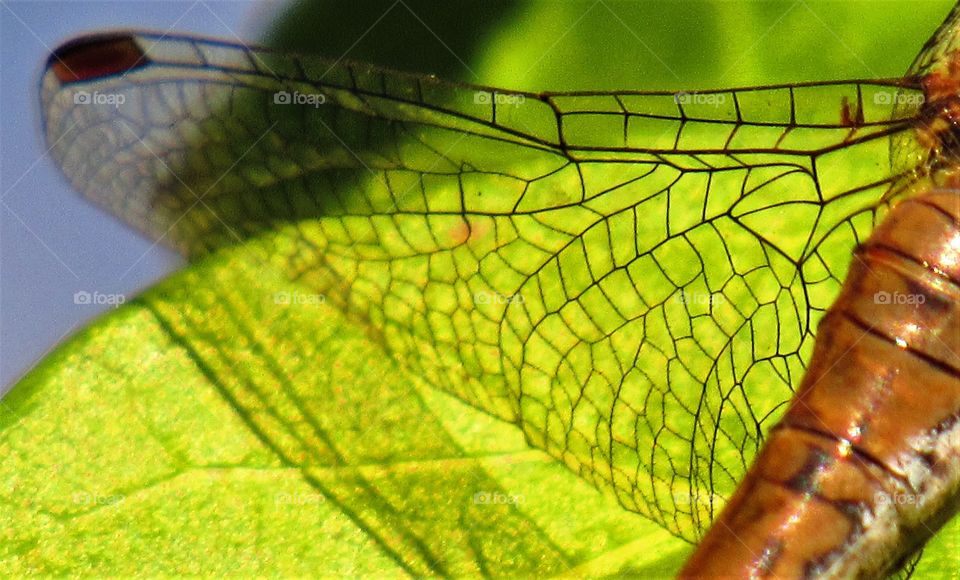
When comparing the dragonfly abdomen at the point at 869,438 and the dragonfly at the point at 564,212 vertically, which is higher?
the dragonfly at the point at 564,212

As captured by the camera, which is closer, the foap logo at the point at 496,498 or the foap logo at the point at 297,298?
the foap logo at the point at 496,498

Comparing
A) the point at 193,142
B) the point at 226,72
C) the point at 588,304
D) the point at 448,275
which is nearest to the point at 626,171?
the point at 588,304

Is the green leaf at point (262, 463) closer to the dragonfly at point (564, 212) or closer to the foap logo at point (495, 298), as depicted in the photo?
the dragonfly at point (564, 212)

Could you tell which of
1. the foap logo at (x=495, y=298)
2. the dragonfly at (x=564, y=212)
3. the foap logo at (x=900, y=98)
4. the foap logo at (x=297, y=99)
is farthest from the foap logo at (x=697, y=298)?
the foap logo at (x=297, y=99)

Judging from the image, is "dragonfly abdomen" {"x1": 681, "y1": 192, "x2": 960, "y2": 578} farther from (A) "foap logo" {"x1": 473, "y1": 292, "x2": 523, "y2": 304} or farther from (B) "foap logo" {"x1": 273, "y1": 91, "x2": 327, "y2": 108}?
(B) "foap logo" {"x1": 273, "y1": 91, "x2": 327, "y2": 108}

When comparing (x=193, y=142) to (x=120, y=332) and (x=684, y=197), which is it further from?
(x=684, y=197)
